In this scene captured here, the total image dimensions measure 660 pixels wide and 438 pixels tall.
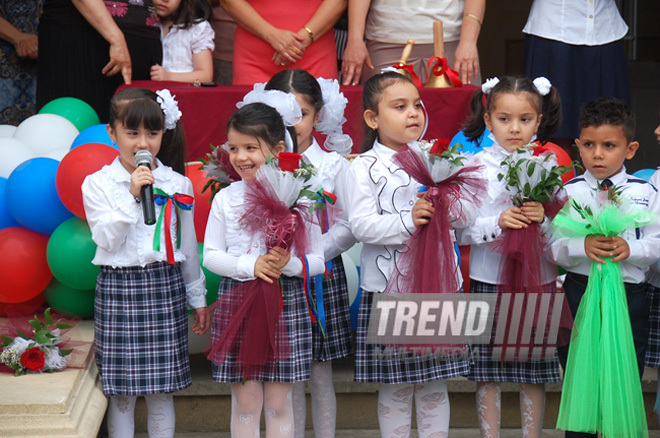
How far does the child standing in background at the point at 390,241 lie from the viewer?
3.51 meters

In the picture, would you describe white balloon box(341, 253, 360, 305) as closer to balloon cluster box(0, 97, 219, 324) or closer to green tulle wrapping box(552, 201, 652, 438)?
balloon cluster box(0, 97, 219, 324)

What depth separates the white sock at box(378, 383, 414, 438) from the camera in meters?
3.58

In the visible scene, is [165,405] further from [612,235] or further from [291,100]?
[612,235]

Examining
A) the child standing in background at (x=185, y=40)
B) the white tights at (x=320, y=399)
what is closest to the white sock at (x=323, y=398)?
the white tights at (x=320, y=399)

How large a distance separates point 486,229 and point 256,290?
0.86m

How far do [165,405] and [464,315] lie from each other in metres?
1.16

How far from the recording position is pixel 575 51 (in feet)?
16.8

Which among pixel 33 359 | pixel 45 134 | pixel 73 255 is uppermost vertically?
pixel 45 134

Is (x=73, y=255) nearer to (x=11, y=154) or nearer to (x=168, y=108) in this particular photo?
(x=168, y=108)

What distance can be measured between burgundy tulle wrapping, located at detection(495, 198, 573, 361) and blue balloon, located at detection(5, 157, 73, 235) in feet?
5.80

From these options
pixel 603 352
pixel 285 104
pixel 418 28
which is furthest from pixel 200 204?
pixel 418 28

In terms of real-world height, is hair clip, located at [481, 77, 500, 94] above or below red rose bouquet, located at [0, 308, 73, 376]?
above

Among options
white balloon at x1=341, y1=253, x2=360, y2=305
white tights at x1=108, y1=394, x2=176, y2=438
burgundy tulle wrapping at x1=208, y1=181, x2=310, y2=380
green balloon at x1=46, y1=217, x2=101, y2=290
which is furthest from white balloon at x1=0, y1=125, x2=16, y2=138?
burgundy tulle wrapping at x1=208, y1=181, x2=310, y2=380

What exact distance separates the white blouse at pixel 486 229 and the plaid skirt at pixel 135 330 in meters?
1.13
